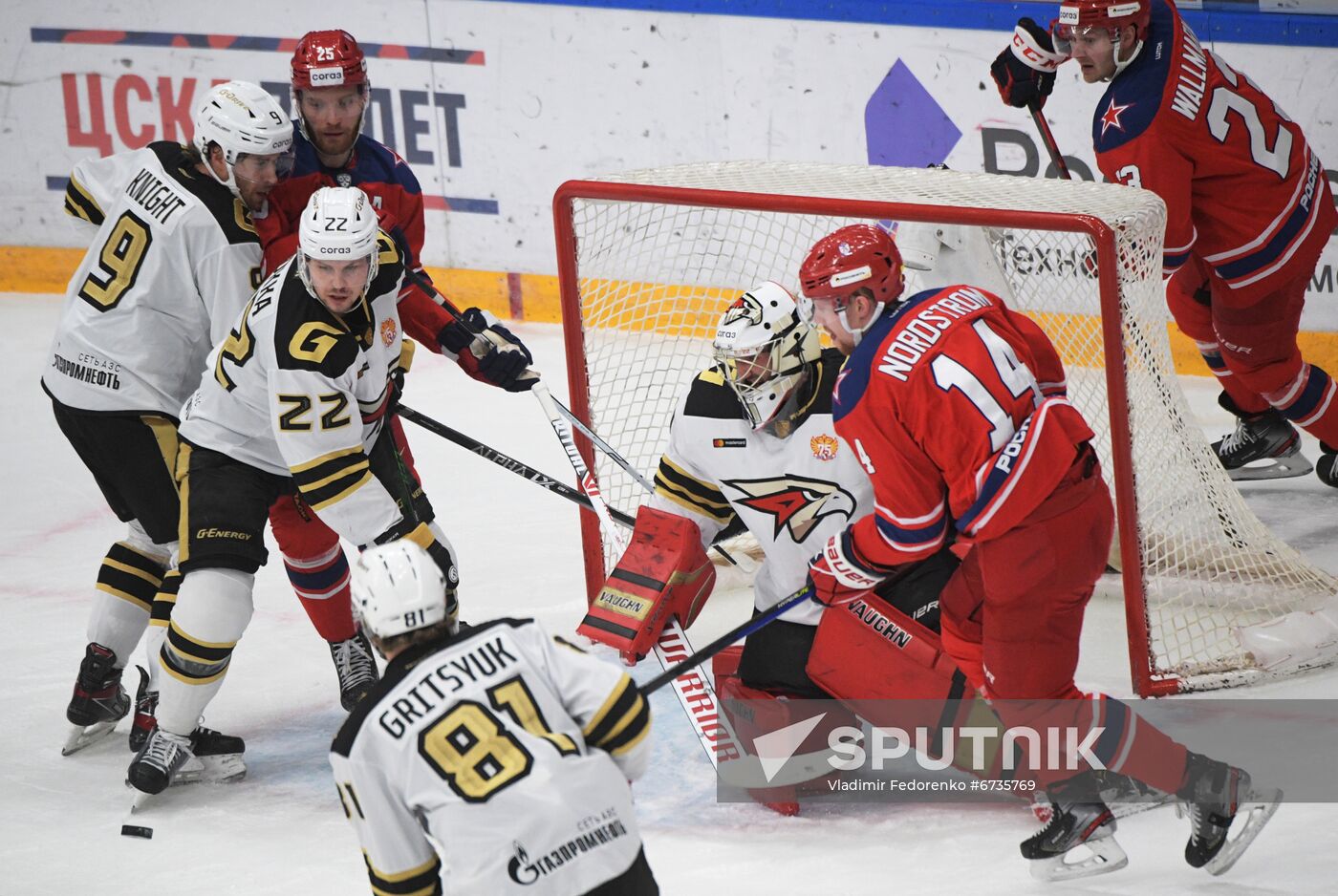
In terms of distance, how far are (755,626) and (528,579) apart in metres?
1.50

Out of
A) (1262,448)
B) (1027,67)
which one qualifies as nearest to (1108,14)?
(1027,67)

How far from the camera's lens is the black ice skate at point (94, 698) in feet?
11.8

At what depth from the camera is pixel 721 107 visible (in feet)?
18.9

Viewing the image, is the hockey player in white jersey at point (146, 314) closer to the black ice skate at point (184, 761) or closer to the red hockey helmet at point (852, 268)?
the black ice skate at point (184, 761)

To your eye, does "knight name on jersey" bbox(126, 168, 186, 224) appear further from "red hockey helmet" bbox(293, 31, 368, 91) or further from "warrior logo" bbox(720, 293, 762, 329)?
"warrior logo" bbox(720, 293, 762, 329)

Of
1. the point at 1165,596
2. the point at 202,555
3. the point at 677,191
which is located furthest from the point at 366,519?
the point at 1165,596

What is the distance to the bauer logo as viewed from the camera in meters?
3.70

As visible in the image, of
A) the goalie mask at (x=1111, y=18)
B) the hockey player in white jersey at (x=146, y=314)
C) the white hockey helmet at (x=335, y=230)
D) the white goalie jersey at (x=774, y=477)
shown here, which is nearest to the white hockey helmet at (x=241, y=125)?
the hockey player in white jersey at (x=146, y=314)

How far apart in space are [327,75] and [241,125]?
1.18 ft

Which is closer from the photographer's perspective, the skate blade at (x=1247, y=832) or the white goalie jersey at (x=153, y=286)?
the skate blade at (x=1247, y=832)

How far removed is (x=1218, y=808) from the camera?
2758 mm

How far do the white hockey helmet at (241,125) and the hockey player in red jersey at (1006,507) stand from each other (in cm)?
120

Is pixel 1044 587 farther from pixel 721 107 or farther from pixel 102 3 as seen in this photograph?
pixel 102 3

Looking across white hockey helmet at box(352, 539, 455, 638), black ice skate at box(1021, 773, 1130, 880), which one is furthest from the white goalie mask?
white hockey helmet at box(352, 539, 455, 638)
